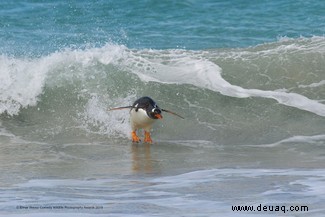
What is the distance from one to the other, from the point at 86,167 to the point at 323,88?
543 cm

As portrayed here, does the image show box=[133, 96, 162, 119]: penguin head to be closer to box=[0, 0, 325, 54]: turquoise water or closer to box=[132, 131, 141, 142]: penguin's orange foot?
box=[132, 131, 141, 142]: penguin's orange foot

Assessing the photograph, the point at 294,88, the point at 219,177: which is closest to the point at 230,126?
the point at 294,88

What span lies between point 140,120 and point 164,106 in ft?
7.08

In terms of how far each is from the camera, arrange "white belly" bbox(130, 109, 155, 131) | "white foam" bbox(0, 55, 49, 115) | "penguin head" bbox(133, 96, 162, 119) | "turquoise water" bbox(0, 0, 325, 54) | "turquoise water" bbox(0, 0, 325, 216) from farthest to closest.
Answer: "turquoise water" bbox(0, 0, 325, 54), "white foam" bbox(0, 55, 49, 115), "white belly" bbox(130, 109, 155, 131), "penguin head" bbox(133, 96, 162, 119), "turquoise water" bbox(0, 0, 325, 216)

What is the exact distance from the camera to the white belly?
1115 cm

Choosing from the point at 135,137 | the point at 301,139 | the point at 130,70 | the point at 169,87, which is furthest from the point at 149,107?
the point at 130,70

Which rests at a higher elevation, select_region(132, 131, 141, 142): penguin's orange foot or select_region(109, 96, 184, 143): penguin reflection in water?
select_region(109, 96, 184, 143): penguin reflection in water

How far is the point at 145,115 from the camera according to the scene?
1112 centimetres

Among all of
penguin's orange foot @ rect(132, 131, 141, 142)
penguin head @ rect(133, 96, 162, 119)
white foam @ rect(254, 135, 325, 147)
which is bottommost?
white foam @ rect(254, 135, 325, 147)

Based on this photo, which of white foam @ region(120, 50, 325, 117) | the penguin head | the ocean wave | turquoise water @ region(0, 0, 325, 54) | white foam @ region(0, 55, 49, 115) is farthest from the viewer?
turquoise water @ region(0, 0, 325, 54)

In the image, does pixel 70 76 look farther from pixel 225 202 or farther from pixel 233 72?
pixel 225 202

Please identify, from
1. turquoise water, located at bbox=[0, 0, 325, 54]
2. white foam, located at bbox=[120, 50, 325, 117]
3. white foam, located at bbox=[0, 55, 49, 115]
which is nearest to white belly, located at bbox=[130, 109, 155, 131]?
white foam, located at bbox=[120, 50, 325, 117]

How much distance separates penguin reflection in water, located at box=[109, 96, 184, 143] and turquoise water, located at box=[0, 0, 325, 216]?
0.89ft

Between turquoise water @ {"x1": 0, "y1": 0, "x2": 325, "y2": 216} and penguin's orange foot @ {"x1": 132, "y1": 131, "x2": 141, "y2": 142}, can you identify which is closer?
turquoise water @ {"x1": 0, "y1": 0, "x2": 325, "y2": 216}
